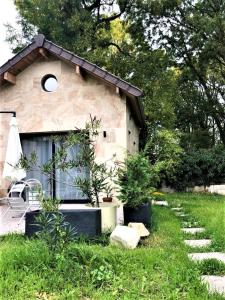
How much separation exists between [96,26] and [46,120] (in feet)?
38.2

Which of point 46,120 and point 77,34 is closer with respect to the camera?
point 46,120

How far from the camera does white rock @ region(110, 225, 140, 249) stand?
5.36m

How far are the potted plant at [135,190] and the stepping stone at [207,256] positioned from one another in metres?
1.87

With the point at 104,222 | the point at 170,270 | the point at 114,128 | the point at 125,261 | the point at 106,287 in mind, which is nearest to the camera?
the point at 106,287

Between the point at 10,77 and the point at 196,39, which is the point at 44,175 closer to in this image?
the point at 10,77

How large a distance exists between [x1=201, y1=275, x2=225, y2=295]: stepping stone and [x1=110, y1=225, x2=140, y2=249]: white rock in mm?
1396

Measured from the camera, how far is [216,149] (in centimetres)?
1995

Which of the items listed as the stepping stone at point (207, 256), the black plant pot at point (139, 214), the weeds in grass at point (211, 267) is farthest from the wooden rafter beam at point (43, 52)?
the weeds in grass at point (211, 267)

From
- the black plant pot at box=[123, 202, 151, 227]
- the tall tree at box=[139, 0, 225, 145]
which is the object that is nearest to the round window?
the black plant pot at box=[123, 202, 151, 227]

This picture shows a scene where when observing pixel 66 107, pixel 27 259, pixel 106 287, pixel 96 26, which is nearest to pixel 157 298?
pixel 106 287

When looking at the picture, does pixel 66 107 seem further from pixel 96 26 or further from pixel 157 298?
pixel 96 26

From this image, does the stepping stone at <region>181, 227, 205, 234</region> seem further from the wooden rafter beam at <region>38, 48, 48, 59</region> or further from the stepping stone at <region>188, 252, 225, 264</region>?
the wooden rafter beam at <region>38, 48, 48, 59</region>

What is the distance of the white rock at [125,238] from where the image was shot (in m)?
5.36

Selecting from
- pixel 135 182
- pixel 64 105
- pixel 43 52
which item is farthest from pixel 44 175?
pixel 135 182
